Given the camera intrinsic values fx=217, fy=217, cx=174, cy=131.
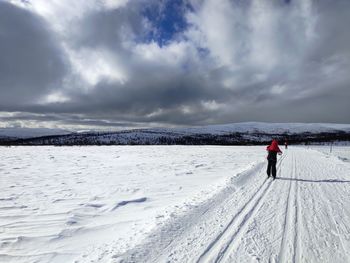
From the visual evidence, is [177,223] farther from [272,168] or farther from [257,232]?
[272,168]

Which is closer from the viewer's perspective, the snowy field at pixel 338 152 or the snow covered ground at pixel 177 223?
the snow covered ground at pixel 177 223

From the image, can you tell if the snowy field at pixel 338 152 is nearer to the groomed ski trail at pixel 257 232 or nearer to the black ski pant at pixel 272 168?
the black ski pant at pixel 272 168

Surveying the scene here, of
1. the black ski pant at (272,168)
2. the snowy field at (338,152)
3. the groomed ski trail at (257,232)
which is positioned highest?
the black ski pant at (272,168)

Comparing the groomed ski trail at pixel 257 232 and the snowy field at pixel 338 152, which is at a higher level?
the groomed ski trail at pixel 257 232

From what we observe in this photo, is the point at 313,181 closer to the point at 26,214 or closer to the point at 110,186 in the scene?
the point at 110,186

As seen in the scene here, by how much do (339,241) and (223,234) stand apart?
2.10 metres

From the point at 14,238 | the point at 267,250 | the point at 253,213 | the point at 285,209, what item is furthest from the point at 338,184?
the point at 14,238

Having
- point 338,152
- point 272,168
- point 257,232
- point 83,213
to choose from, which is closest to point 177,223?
point 257,232

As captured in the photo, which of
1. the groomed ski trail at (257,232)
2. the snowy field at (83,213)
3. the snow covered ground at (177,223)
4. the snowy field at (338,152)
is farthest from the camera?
the snowy field at (338,152)

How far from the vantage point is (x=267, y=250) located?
366 cm

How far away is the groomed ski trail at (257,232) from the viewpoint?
3.53m

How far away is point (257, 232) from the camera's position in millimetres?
4305

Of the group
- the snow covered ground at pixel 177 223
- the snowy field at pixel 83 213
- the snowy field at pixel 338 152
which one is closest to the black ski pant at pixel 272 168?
the snow covered ground at pixel 177 223

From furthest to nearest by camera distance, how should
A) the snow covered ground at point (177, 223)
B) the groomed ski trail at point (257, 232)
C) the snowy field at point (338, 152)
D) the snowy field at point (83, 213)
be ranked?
the snowy field at point (338, 152) → the snowy field at point (83, 213) → the snow covered ground at point (177, 223) → the groomed ski trail at point (257, 232)
